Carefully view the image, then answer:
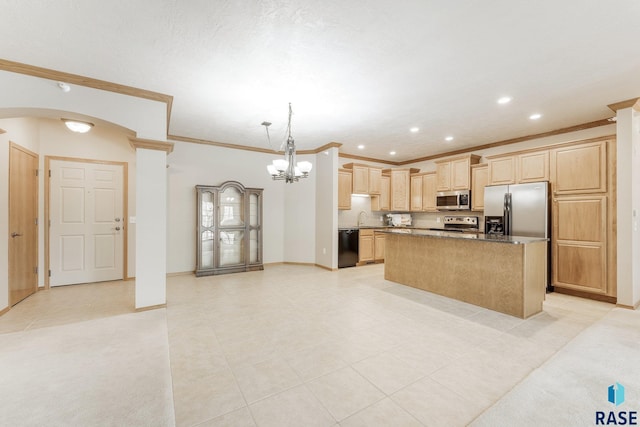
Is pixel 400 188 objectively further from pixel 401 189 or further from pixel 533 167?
pixel 533 167

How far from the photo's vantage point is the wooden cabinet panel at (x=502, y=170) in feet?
15.9

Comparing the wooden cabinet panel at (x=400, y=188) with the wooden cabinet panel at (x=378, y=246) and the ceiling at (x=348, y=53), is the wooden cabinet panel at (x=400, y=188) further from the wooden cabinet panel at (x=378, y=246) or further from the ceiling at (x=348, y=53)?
the ceiling at (x=348, y=53)

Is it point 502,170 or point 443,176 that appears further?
point 443,176

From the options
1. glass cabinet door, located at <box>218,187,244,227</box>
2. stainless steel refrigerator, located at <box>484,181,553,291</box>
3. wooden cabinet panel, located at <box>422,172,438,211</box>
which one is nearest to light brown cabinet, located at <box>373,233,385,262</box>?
wooden cabinet panel, located at <box>422,172,438,211</box>

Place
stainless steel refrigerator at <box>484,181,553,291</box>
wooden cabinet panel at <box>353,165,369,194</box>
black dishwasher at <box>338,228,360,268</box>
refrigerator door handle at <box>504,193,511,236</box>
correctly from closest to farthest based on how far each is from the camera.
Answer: stainless steel refrigerator at <box>484,181,553,291</box>, refrigerator door handle at <box>504,193,511,236</box>, black dishwasher at <box>338,228,360,268</box>, wooden cabinet panel at <box>353,165,369,194</box>

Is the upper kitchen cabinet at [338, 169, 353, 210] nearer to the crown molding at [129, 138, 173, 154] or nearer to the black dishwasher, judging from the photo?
the black dishwasher

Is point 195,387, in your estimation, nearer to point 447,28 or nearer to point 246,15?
point 246,15

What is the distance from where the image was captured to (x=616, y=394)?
5.91 ft

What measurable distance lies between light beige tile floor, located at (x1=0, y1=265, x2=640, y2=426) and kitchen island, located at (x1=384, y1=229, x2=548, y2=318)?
0.19m

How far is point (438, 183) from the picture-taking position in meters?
6.24

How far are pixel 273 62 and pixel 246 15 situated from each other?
0.62m

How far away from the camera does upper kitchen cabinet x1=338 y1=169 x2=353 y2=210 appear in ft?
20.7

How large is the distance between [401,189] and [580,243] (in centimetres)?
366

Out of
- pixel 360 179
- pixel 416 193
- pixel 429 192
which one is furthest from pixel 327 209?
pixel 429 192
